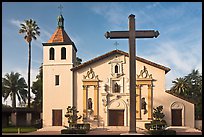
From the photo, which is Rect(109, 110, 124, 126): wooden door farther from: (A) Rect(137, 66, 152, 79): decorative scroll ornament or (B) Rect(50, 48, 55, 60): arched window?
(B) Rect(50, 48, 55, 60): arched window

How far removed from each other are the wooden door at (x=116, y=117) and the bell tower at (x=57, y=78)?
172 inches

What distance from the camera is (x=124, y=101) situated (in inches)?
1320

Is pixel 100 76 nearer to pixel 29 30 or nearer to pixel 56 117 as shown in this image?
pixel 56 117

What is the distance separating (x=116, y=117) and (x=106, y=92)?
109 inches

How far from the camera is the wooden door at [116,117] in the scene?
33219mm

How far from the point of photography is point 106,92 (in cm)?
3375

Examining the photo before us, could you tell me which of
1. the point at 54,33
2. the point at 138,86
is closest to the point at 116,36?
the point at 138,86

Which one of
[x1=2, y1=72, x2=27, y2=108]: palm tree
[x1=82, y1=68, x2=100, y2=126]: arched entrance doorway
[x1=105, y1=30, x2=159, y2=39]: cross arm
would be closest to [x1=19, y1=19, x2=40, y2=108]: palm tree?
[x1=2, y1=72, x2=27, y2=108]: palm tree

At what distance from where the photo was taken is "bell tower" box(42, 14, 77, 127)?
33.9 metres

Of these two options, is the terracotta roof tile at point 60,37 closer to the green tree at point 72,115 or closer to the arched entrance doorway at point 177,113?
the green tree at point 72,115

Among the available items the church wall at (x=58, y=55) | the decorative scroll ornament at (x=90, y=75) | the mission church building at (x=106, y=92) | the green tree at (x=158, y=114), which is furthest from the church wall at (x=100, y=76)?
the green tree at (x=158, y=114)

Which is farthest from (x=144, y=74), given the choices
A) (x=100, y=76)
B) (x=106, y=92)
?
(x=100, y=76)

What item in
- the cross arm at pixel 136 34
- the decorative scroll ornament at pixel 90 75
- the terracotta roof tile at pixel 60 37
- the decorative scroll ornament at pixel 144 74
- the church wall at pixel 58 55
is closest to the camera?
the cross arm at pixel 136 34

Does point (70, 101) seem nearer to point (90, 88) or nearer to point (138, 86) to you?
point (90, 88)
